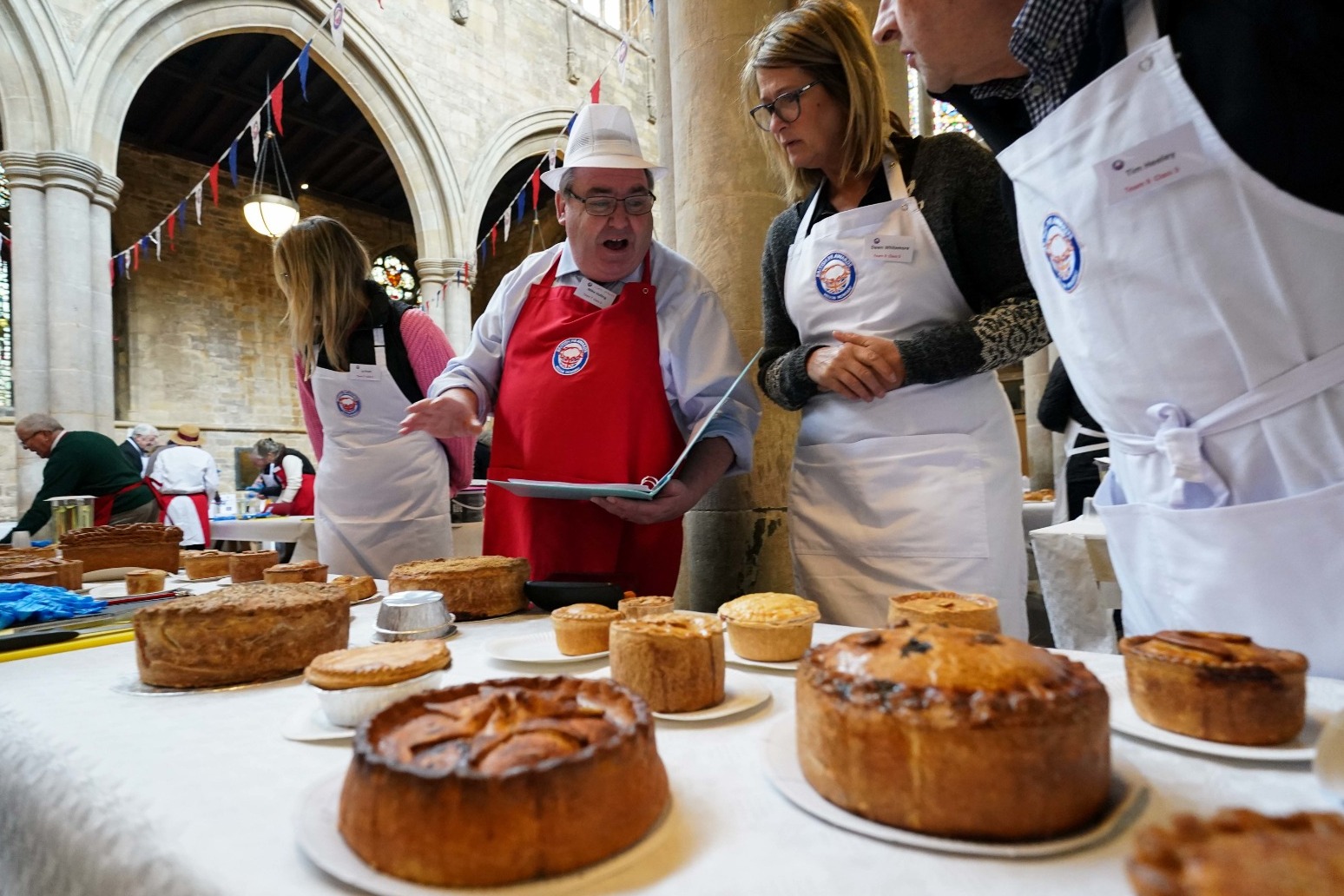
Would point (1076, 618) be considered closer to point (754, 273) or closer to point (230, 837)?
point (754, 273)

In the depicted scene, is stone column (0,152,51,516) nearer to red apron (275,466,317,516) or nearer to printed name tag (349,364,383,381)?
red apron (275,466,317,516)

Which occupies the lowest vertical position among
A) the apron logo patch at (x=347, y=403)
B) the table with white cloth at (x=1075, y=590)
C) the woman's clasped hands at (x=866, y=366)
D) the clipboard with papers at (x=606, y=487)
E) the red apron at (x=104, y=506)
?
the table with white cloth at (x=1075, y=590)

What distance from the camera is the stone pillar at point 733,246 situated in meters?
2.80

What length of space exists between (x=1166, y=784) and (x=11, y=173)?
10.9m

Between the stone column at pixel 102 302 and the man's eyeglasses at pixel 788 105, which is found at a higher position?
the stone column at pixel 102 302

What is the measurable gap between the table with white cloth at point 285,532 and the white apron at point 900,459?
12.6 feet

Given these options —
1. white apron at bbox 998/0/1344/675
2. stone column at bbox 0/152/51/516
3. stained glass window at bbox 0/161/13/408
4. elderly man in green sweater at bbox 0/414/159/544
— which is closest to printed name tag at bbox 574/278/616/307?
white apron at bbox 998/0/1344/675

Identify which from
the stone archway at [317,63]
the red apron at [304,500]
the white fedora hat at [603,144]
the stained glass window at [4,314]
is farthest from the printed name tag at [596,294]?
the stained glass window at [4,314]

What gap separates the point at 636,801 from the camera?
59cm

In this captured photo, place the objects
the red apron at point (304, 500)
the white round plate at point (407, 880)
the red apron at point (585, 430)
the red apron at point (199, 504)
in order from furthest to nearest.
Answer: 1. the red apron at point (304, 500)
2. the red apron at point (199, 504)
3. the red apron at point (585, 430)
4. the white round plate at point (407, 880)

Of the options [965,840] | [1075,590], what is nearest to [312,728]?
[965,840]

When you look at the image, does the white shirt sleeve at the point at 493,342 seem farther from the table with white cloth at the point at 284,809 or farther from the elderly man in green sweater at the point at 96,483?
the elderly man in green sweater at the point at 96,483

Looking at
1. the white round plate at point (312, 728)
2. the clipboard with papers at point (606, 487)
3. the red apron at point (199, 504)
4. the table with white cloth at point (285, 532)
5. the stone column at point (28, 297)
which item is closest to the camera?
the white round plate at point (312, 728)

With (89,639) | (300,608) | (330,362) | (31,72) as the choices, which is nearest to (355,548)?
(330,362)
